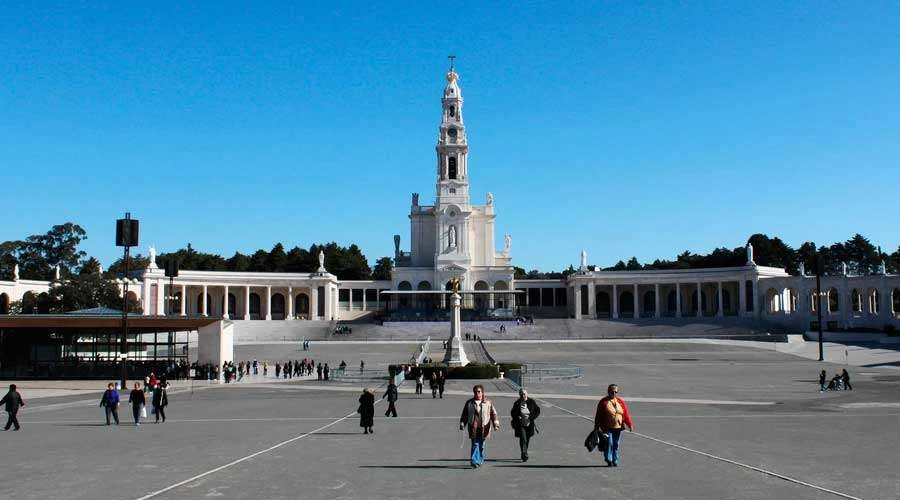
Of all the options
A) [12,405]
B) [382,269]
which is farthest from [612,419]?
[382,269]

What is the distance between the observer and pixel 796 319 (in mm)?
95000

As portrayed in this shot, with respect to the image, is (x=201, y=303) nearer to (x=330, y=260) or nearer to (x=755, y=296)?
(x=330, y=260)

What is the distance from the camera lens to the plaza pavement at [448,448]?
1383cm

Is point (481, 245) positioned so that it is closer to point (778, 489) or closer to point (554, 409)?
point (554, 409)

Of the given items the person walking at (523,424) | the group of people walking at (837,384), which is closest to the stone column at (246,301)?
the group of people walking at (837,384)

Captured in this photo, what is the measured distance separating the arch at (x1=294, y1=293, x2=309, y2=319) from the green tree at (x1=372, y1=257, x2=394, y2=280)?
35852 millimetres

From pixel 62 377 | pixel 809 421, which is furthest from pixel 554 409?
pixel 62 377

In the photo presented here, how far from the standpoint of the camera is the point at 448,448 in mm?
19078

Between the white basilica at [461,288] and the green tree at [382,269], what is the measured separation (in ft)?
120

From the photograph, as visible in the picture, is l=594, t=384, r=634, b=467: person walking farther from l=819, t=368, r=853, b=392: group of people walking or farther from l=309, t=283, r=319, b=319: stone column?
l=309, t=283, r=319, b=319: stone column

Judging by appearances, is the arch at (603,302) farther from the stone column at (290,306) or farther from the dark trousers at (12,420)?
the dark trousers at (12,420)

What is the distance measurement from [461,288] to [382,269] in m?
53.5

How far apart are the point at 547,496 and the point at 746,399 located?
23098mm

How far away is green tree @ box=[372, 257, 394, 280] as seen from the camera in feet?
530
